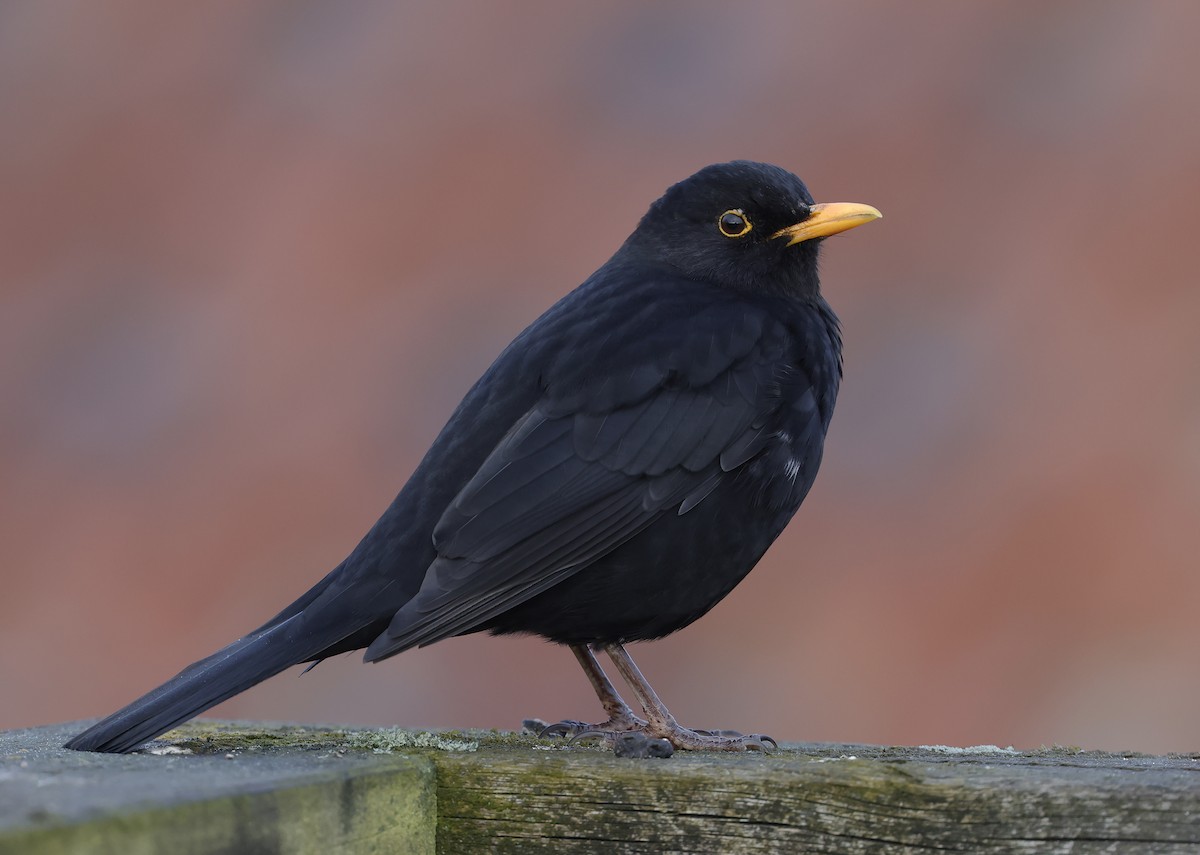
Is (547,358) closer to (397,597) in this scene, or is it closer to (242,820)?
(397,597)

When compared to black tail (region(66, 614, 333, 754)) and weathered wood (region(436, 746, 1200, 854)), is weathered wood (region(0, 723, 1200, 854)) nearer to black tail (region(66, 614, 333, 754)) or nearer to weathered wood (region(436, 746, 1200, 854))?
weathered wood (region(436, 746, 1200, 854))

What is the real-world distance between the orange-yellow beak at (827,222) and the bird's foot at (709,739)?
1.38 meters

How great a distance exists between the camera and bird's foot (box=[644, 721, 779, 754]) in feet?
10.2

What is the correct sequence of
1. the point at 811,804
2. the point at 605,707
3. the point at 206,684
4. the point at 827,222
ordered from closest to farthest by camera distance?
the point at 811,804 → the point at 206,684 → the point at 605,707 → the point at 827,222

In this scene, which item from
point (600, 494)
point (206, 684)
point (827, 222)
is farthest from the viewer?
point (827, 222)

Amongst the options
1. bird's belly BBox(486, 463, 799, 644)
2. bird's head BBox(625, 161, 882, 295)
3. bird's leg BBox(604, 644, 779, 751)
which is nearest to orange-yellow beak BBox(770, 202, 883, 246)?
bird's head BBox(625, 161, 882, 295)

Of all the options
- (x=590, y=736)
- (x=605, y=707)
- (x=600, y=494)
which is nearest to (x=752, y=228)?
(x=600, y=494)

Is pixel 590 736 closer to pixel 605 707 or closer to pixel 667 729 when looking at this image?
pixel 667 729

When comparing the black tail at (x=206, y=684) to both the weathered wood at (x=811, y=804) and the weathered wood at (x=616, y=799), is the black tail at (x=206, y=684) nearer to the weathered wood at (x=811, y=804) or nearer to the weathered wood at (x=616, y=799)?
the weathered wood at (x=616, y=799)

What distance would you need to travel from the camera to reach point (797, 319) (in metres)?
3.67

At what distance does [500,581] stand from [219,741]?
0.67m

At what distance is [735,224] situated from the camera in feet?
12.8

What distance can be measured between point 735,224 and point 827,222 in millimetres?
261

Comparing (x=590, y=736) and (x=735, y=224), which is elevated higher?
(x=735, y=224)
